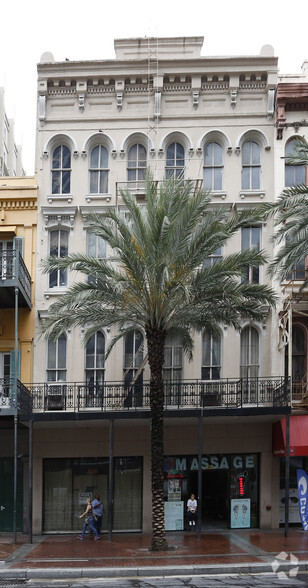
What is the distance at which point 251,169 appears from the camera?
1139 inches

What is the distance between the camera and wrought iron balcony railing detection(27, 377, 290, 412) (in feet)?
87.6

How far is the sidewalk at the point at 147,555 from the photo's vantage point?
754 inches

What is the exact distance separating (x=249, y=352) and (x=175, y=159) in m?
7.84

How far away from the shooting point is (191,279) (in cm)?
2256

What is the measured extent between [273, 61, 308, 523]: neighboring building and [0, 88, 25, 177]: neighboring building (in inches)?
1453

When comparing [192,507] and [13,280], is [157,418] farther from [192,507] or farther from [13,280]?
[13,280]

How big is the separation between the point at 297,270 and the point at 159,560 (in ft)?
36.1

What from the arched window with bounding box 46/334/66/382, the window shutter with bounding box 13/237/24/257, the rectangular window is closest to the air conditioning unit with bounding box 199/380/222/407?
the rectangular window

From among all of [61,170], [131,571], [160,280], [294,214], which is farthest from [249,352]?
[131,571]

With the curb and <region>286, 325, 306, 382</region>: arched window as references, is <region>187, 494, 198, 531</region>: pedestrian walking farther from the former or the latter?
<region>286, 325, 306, 382</region>: arched window

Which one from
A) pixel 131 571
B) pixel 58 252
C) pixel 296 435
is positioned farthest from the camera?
pixel 58 252

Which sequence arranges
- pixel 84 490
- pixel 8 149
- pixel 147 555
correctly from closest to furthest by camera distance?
pixel 147 555
pixel 84 490
pixel 8 149

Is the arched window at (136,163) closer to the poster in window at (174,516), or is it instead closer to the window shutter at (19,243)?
the window shutter at (19,243)

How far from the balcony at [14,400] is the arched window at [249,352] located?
7886 millimetres
